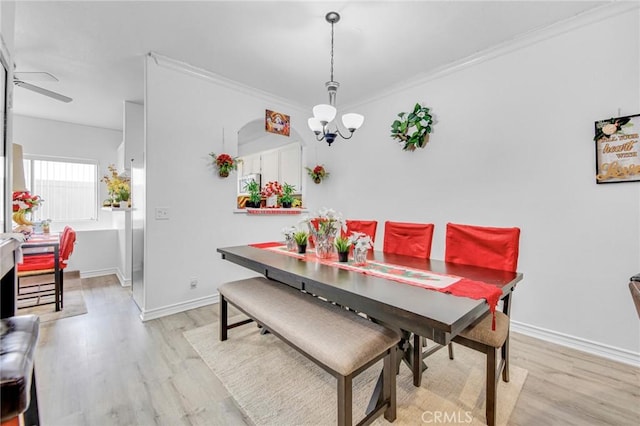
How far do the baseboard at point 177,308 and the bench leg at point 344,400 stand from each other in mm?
2317

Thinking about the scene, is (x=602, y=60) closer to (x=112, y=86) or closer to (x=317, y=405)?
(x=317, y=405)

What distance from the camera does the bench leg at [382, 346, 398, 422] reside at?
1488 millimetres

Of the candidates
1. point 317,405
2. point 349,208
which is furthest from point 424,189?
point 317,405

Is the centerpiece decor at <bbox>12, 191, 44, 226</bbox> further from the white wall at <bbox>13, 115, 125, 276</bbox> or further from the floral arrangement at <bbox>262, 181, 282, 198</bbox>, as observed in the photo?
the floral arrangement at <bbox>262, 181, 282, 198</bbox>

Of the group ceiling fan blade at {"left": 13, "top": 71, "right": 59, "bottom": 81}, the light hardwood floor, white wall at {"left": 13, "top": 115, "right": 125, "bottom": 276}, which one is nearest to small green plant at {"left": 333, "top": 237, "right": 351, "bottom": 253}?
the light hardwood floor

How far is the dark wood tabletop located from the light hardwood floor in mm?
756

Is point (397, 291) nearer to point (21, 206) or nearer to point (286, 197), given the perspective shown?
point (286, 197)

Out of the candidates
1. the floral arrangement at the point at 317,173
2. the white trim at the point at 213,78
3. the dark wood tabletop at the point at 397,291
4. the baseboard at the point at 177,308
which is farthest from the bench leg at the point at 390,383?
the white trim at the point at 213,78

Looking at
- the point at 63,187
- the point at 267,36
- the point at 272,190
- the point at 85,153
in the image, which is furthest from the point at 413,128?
the point at 63,187

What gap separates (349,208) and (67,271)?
182 inches

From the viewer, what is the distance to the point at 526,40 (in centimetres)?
246

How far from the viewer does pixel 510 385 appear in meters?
1.78

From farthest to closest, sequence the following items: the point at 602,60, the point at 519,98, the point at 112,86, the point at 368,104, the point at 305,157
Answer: the point at 305,157, the point at 368,104, the point at 112,86, the point at 519,98, the point at 602,60

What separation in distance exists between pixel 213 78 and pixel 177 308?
8.49 feet
